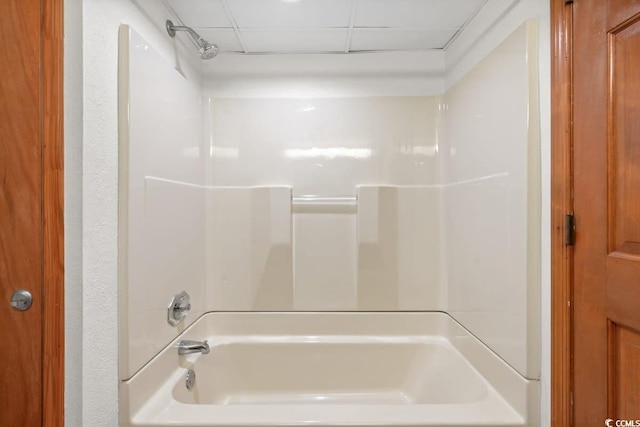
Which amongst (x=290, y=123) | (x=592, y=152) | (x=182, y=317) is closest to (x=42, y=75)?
(x=182, y=317)

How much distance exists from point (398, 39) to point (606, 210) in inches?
49.5

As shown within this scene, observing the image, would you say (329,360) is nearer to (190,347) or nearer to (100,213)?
(190,347)

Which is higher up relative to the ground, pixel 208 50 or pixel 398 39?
pixel 398 39

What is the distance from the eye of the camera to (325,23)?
5.25 ft

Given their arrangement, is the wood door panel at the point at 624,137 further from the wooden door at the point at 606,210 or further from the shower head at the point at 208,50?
the shower head at the point at 208,50

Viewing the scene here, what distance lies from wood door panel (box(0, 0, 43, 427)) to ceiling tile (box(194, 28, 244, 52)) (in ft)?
2.74

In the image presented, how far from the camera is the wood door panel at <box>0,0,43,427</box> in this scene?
922mm

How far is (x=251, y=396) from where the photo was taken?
1855 mm

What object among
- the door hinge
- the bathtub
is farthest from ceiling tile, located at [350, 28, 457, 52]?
the bathtub

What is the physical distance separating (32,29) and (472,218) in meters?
1.60

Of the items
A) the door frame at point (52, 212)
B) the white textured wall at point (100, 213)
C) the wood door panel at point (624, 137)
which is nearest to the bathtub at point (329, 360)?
the white textured wall at point (100, 213)

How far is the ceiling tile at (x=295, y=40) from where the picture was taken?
5.56 feet

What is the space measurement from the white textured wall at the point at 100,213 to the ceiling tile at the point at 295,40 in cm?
68

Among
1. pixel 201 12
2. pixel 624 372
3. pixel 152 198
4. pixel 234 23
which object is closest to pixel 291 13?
pixel 234 23
